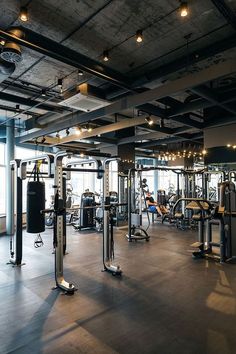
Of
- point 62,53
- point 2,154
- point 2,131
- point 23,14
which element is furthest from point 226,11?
point 2,154

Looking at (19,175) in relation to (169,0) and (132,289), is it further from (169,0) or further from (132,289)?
(169,0)

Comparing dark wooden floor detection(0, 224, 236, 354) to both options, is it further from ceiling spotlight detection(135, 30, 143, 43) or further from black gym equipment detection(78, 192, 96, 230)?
ceiling spotlight detection(135, 30, 143, 43)

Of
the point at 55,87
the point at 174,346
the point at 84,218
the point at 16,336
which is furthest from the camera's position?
the point at 84,218

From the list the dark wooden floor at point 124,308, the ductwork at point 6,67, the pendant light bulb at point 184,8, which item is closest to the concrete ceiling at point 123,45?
the pendant light bulb at point 184,8

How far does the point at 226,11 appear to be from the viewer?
2.96 metres

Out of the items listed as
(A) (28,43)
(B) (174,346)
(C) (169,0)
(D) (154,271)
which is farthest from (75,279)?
(C) (169,0)

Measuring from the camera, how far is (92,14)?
3115mm

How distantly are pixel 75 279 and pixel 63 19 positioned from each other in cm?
399

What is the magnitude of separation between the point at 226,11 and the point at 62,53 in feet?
7.37

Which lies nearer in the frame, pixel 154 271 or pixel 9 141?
pixel 154 271

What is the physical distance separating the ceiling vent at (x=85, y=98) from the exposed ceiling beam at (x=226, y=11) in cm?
265

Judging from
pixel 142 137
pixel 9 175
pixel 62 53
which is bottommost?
pixel 9 175

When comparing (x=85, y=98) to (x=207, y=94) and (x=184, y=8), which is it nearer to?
(x=207, y=94)

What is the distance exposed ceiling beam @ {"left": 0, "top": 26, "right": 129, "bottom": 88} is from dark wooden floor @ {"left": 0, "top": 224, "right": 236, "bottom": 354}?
3.54 metres
